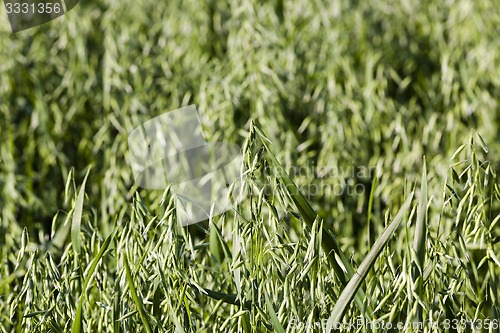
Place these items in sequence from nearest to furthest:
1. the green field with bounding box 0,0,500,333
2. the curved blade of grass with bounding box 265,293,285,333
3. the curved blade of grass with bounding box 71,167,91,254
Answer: the curved blade of grass with bounding box 265,293,285,333 → the curved blade of grass with bounding box 71,167,91,254 → the green field with bounding box 0,0,500,333

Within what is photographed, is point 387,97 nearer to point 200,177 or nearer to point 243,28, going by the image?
point 243,28

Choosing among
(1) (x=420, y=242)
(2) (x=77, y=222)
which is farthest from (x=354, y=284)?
(2) (x=77, y=222)

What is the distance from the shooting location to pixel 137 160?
66.2 inches

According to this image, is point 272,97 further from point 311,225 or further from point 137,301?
point 137,301

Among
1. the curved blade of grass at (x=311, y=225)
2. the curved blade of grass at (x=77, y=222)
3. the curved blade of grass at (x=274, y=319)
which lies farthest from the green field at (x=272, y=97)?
the curved blade of grass at (x=274, y=319)

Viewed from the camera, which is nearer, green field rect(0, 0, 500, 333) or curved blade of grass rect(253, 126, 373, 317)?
curved blade of grass rect(253, 126, 373, 317)

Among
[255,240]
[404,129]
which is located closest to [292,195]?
[255,240]

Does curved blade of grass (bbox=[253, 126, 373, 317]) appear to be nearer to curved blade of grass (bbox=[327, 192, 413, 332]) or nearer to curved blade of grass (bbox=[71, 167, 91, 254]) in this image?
curved blade of grass (bbox=[327, 192, 413, 332])

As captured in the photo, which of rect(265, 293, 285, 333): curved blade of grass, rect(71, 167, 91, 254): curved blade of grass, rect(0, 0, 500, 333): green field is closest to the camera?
rect(265, 293, 285, 333): curved blade of grass

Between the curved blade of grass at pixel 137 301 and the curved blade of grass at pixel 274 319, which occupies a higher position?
the curved blade of grass at pixel 137 301

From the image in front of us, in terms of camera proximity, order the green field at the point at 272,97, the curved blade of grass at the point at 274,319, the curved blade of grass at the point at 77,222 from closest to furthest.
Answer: the curved blade of grass at the point at 274,319 < the curved blade of grass at the point at 77,222 < the green field at the point at 272,97

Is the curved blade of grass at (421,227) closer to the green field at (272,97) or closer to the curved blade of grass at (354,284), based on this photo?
the curved blade of grass at (354,284)

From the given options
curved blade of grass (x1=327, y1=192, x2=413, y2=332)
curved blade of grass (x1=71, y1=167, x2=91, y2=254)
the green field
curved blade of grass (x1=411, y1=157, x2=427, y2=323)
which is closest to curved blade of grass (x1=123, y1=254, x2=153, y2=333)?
curved blade of grass (x1=71, y1=167, x2=91, y2=254)

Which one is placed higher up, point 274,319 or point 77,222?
point 77,222
